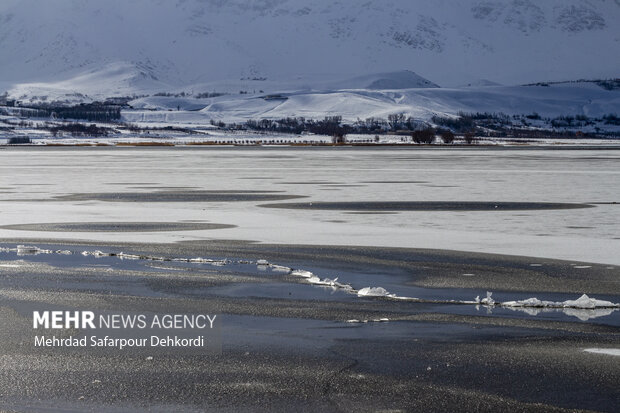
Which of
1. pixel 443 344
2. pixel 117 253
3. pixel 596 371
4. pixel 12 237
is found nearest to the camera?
pixel 596 371

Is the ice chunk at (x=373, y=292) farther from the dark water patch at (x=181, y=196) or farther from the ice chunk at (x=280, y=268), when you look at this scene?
the dark water patch at (x=181, y=196)

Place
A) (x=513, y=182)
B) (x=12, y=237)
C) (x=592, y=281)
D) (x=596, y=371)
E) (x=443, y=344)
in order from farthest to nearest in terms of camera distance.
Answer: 1. (x=513, y=182)
2. (x=12, y=237)
3. (x=592, y=281)
4. (x=443, y=344)
5. (x=596, y=371)

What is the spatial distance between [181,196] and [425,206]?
9.30 m

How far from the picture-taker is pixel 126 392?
32.2 feet

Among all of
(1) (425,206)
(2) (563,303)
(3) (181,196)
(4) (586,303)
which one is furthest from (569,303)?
(3) (181,196)

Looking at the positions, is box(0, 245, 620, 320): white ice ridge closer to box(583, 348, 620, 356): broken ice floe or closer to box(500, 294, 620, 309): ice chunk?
box(500, 294, 620, 309): ice chunk

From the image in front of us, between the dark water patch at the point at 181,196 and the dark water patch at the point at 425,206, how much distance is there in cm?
296

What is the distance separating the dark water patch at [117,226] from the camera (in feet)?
79.3

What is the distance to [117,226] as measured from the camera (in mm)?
25000

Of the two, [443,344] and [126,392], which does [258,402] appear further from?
[443,344]

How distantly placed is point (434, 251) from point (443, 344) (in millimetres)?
8259

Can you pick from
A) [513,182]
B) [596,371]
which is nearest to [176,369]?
[596,371]

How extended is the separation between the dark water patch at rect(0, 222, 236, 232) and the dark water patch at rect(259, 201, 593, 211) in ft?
18.7

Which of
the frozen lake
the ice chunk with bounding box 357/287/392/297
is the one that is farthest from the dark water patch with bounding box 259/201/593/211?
the ice chunk with bounding box 357/287/392/297
